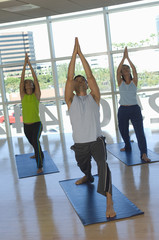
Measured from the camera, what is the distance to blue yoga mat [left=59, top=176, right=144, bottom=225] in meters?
3.04

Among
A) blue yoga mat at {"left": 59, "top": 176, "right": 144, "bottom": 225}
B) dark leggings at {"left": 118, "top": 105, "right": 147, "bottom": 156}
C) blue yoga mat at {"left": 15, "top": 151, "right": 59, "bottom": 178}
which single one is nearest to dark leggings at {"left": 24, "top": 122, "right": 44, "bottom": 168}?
blue yoga mat at {"left": 15, "top": 151, "right": 59, "bottom": 178}

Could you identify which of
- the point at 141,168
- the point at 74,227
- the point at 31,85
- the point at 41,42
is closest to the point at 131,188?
the point at 141,168

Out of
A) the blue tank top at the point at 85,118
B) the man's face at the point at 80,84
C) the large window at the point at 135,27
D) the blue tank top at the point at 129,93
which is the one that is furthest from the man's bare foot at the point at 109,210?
the large window at the point at 135,27

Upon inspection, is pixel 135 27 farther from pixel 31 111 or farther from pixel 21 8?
pixel 31 111

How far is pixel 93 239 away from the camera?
8.82 ft

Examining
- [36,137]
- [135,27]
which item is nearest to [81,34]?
[135,27]

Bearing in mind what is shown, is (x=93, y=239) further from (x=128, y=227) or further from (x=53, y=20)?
(x=53, y=20)

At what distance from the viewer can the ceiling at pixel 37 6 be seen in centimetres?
489

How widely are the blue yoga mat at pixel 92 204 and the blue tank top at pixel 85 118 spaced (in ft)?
2.14

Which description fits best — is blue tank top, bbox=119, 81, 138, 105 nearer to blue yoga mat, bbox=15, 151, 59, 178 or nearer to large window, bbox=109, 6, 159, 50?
blue yoga mat, bbox=15, 151, 59, 178

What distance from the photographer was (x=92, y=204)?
132 inches

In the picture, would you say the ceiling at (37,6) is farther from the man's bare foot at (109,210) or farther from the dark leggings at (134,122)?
the man's bare foot at (109,210)

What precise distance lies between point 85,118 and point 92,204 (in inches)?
34.1

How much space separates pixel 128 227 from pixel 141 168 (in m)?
1.71
